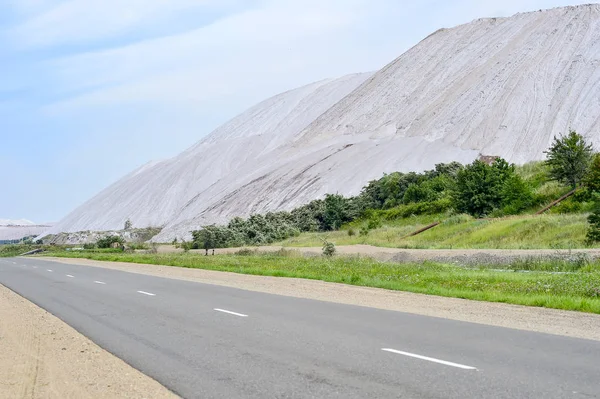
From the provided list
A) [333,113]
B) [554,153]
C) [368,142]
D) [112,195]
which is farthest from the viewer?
[112,195]

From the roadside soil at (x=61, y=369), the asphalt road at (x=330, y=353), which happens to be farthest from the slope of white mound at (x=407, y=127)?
the roadside soil at (x=61, y=369)

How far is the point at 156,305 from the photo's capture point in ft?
53.3

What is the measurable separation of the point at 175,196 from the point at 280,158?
20.1m

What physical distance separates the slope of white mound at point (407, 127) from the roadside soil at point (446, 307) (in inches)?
2411

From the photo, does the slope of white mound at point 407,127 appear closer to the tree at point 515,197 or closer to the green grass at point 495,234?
the tree at point 515,197

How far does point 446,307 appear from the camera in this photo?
14.4 metres

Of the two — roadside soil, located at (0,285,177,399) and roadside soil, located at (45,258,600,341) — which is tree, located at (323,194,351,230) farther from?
roadside soil, located at (0,285,177,399)

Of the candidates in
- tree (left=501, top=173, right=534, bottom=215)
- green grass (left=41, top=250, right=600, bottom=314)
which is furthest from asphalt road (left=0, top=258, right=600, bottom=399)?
tree (left=501, top=173, right=534, bottom=215)

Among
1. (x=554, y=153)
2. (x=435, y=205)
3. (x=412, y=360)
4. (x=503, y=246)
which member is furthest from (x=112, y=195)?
(x=412, y=360)

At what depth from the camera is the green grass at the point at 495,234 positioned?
117ft

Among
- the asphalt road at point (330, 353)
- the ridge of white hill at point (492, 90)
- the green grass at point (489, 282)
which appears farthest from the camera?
the ridge of white hill at point (492, 90)

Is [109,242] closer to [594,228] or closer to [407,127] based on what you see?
[407,127]

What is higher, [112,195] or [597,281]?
[112,195]

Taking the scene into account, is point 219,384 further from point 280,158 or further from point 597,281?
point 280,158
